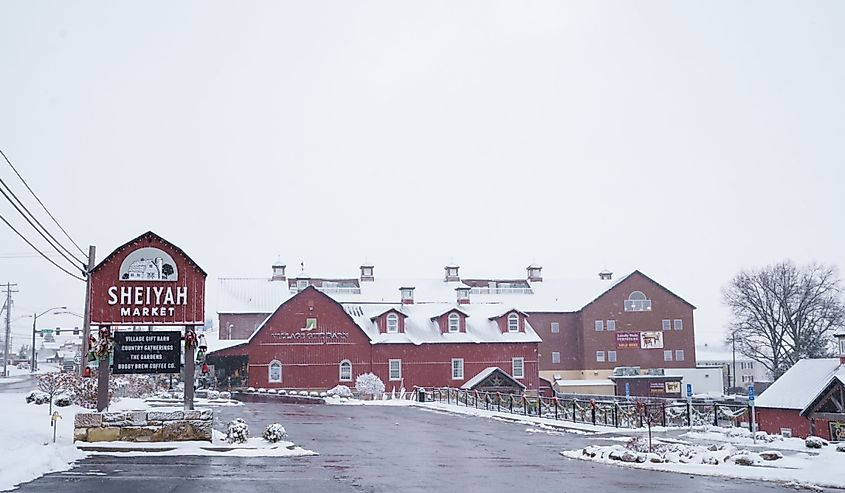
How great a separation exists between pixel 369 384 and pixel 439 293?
2133 centimetres

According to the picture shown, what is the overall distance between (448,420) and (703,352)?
12442cm

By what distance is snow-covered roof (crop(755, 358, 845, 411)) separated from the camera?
31.3 metres

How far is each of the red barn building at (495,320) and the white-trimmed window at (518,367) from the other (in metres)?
0.25

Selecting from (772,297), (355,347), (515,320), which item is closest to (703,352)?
(772,297)

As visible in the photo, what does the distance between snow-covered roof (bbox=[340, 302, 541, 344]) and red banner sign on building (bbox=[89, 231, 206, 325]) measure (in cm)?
4298

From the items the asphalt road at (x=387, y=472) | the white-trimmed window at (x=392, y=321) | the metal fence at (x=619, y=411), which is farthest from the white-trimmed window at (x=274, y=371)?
the asphalt road at (x=387, y=472)

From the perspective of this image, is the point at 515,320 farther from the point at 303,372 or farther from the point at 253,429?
the point at 253,429

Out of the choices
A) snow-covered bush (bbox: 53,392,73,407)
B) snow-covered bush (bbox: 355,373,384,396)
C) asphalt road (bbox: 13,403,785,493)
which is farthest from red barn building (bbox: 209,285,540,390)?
asphalt road (bbox: 13,403,785,493)

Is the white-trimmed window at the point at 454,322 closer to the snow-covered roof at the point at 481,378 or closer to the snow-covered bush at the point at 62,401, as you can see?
the snow-covered roof at the point at 481,378

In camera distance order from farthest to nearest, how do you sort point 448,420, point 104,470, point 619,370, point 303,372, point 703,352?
point 703,352, point 619,370, point 303,372, point 448,420, point 104,470

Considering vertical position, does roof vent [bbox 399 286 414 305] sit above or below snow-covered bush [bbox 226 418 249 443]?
above

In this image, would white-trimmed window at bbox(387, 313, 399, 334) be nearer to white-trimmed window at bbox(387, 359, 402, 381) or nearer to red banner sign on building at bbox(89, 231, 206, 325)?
white-trimmed window at bbox(387, 359, 402, 381)

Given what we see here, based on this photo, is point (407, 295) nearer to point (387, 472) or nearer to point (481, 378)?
point (481, 378)

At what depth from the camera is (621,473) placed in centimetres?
1719
